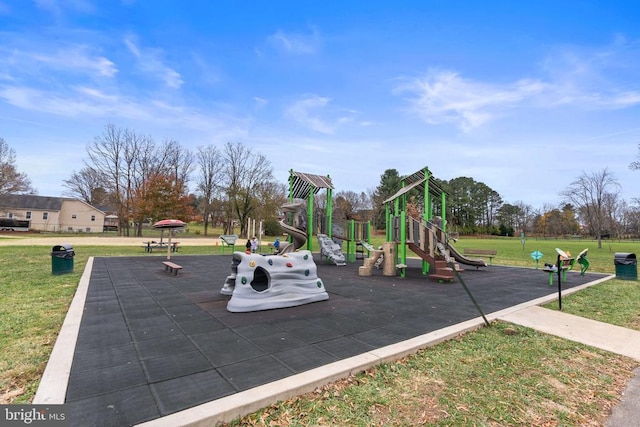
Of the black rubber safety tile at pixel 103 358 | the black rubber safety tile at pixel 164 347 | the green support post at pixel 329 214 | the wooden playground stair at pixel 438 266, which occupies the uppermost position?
the green support post at pixel 329 214

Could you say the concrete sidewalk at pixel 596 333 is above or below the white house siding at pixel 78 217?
below

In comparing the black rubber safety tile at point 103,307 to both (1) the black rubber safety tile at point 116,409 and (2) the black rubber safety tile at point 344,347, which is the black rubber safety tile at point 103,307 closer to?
(1) the black rubber safety tile at point 116,409

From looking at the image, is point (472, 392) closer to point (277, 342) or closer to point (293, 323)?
point (277, 342)

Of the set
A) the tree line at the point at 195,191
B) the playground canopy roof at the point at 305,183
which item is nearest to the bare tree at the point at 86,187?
the tree line at the point at 195,191

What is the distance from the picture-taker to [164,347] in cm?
370

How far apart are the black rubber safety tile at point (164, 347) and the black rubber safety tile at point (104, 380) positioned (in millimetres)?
325

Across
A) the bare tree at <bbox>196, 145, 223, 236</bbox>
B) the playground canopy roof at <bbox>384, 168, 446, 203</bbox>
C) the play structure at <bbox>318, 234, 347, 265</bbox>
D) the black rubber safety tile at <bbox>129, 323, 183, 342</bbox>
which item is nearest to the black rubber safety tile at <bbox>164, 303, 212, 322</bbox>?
the black rubber safety tile at <bbox>129, 323, 183, 342</bbox>

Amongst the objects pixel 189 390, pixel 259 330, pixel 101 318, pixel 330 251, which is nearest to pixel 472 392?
pixel 189 390

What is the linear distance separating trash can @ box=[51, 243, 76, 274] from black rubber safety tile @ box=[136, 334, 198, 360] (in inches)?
308

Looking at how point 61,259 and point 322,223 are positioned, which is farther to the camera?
point 322,223

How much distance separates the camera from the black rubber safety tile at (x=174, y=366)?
295 centimetres

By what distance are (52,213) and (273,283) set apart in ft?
192

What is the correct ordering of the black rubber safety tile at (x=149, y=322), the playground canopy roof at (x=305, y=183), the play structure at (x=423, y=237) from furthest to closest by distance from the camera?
the playground canopy roof at (x=305, y=183) → the play structure at (x=423, y=237) → the black rubber safety tile at (x=149, y=322)

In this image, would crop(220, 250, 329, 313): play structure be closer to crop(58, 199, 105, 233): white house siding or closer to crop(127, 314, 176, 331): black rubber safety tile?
crop(127, 314, 176, 331): black rubber safety tile
